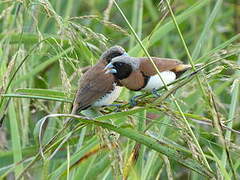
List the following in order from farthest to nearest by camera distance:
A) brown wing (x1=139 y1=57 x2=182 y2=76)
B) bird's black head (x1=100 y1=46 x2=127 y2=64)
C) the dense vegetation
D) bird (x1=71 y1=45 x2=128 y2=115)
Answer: bird's black head (x1=100 y1=46 x2=127 y2=64)
bird (x1=71 y1=45 x2=128 y2=115)
brown wing (x1=139 y1=57 x2=182 y2=76)
the dense vegetation

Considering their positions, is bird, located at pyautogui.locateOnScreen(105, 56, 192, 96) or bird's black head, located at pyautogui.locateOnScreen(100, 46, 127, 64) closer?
bird, located at pyautogui.locateOnScreen(105, 56, 192, 96)

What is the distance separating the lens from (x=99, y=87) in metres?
2.78

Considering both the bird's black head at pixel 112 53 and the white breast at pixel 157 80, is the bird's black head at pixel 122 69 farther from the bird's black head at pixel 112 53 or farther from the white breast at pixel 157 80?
the bird's black head at pixel 112 53

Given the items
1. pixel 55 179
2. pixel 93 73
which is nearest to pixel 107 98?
pixel 93 73

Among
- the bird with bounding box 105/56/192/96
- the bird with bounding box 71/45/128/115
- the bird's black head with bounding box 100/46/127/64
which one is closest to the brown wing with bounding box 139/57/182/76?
the bird with bounding box 105/56/192/96

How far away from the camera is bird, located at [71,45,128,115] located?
8.31 ft

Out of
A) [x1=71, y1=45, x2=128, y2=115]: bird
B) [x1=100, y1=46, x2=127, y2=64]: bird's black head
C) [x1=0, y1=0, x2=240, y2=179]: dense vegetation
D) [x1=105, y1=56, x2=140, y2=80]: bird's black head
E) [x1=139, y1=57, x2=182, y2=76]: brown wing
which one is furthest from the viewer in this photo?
[x1=100, y1=46, x2=127, y2=64]: bird's black head

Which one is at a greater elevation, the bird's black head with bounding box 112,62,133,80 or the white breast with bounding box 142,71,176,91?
the bird's black head with bounding box 112,62,133,80

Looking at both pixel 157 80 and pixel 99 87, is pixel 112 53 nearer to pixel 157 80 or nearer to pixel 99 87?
pixel 99 87

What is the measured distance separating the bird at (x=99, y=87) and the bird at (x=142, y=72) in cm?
10

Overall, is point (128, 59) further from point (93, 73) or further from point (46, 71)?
point (46, 71)

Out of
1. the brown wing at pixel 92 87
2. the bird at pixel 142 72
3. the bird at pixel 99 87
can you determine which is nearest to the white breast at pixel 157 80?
the bird at pixel 142 72

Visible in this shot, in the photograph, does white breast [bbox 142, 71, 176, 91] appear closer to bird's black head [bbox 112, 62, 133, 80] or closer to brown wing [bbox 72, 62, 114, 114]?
bird's black head [bbox 112, 62, 133, 80]

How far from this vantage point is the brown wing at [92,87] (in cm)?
251
